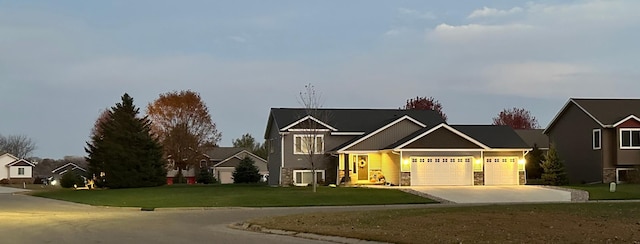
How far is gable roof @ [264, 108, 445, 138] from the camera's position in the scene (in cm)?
5325

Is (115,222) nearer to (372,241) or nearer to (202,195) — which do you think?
(372,241)

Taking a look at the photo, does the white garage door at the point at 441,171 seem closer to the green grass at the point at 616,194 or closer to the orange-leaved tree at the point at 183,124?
the green grass at the point at 616,194

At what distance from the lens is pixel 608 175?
51.1 metres

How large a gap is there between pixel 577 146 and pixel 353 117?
16897 millimetres

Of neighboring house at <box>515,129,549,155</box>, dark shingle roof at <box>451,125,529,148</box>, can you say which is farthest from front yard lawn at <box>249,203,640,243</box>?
neighboring house at <box>515,129,549,155</box>

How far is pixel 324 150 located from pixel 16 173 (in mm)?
73362

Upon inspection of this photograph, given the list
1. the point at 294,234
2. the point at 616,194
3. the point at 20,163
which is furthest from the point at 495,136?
the point at 20,163

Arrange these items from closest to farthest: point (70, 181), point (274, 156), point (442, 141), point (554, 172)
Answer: point (442, 141) → point (554, 172) → point (274, 156) → point (70, 181)

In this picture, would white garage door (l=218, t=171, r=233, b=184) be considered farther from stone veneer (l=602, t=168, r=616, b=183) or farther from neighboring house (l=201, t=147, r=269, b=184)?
stone veneer (l=602, t=168, r=616, b=183)

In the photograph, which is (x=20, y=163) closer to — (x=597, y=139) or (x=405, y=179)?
(x=405, y=179)

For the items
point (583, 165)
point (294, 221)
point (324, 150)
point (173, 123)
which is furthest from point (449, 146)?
point (173, 123)

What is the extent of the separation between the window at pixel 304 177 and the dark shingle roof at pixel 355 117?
341 centimetres

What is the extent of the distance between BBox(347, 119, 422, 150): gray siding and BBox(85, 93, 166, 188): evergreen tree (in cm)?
1770

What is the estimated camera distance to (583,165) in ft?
178
